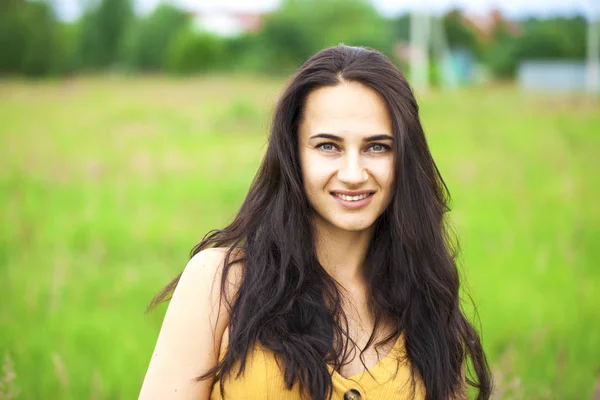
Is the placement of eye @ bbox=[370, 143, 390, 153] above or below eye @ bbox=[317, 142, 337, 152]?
below

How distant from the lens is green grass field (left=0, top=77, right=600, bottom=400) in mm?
3748

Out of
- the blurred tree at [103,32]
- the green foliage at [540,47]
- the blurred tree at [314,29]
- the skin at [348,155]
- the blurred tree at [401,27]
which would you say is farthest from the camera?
the blurred tree at [401,27]

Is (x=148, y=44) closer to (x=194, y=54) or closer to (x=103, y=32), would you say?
(x=103, y=32)

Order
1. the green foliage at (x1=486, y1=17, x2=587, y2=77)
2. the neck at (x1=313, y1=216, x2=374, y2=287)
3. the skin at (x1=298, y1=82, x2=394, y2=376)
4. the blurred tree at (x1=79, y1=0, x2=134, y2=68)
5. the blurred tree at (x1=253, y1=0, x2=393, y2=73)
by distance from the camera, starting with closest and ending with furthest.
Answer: the skin at (x1=298, y1=82, x2=394, y2=376), the neck at (x1=313, y1=216, x2=374, y2=287), the blurred tree at (x1=253, y1=0, x2=393, y2=73), the green foliage at (x1=486, y1=17, x2=587, y2=77), the blurred tree at (x1=79, y1=0, x2=134, y2=68)

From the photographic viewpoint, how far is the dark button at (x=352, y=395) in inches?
73.8

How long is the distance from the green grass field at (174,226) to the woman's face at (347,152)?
0.46m

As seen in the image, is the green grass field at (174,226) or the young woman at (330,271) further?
the green grass field at (174,226)

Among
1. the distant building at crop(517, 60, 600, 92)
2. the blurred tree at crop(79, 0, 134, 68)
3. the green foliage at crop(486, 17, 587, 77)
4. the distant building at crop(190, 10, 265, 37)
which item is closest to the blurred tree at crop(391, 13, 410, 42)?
the distant building at crop(190, 10, 265, 37)

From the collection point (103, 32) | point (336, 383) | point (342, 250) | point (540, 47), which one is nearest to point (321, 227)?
point (342, 250)

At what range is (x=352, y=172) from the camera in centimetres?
193

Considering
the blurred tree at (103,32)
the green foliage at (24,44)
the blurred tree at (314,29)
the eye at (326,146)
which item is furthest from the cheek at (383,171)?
the blurred tree at (103,32)

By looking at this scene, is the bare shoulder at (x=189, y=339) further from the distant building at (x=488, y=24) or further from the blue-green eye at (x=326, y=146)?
the distant building at (x=488, y=24)

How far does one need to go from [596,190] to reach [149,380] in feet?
20.9

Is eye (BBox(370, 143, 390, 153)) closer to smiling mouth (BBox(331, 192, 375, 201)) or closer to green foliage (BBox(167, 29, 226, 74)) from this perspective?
smiling mouth (BBox(331, 192, 375, 201))
